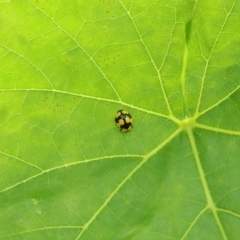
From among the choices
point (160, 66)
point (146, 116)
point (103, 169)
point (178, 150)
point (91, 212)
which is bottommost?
point (91, 212)

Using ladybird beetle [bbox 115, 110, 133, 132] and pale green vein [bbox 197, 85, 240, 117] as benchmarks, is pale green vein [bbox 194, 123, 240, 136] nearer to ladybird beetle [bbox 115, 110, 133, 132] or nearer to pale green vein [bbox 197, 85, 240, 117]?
pale green vein [bbox 197, 85, 240, 117]

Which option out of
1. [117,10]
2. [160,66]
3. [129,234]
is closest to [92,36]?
[117,10]

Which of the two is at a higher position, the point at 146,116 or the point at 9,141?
the point at 146,116

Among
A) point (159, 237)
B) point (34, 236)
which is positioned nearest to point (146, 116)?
point (159, 237)

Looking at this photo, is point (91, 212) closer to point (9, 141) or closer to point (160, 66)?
point (9, 141)

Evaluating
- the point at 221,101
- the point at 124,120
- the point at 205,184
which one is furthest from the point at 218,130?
the point at 124,120

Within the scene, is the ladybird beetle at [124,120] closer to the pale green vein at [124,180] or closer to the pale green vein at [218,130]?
the pale green vein at [124,180]

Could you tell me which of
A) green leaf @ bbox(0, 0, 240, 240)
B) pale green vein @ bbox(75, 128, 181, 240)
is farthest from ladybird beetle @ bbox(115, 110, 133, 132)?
pale green vein @ bbox(75, 128, 181, 240)
